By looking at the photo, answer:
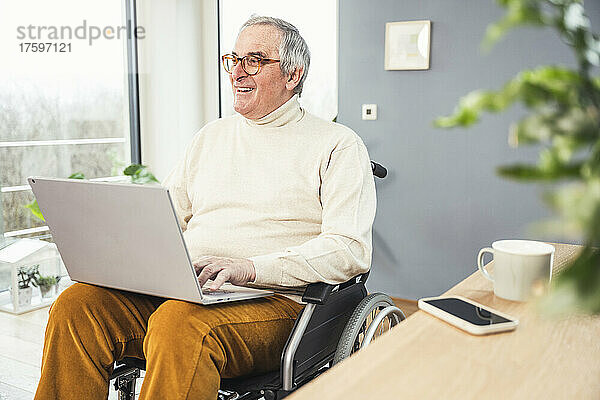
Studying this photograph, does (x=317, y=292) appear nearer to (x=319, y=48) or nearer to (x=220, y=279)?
(x=220, y=279)

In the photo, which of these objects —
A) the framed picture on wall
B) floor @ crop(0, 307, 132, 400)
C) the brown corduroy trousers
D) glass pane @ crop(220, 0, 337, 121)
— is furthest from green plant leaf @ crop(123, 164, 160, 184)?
Answer: the brown corduroy trousers

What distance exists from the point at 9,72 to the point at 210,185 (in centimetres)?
220

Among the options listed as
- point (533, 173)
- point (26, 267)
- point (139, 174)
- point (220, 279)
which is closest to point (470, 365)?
point (533, 173)

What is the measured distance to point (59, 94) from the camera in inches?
149

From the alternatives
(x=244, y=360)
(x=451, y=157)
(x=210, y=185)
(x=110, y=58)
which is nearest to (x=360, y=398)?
(x=244, y=360)

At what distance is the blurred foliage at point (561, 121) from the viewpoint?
0.42 meters

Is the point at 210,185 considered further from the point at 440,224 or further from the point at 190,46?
the point at 190,46

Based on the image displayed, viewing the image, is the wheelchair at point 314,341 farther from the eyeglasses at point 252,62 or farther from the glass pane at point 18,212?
the glass pane at point 18,212

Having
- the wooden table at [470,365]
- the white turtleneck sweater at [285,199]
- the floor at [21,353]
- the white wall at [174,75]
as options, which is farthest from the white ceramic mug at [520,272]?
the white wall at [174,75]

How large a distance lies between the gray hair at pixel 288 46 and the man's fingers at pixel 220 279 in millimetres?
654

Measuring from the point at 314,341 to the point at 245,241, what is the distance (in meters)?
0.37

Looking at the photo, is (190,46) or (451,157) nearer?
(451,157)

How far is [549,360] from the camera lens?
2.89 feet

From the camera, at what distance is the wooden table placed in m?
0.77
